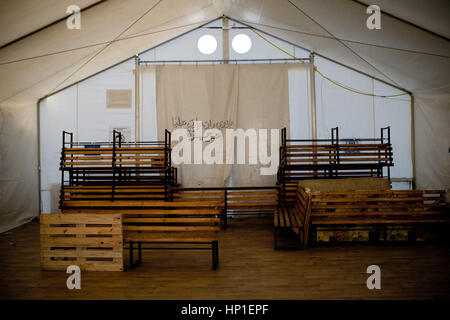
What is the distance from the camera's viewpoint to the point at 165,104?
26.9 ft

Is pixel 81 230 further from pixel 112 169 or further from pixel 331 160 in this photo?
pixel 331 160

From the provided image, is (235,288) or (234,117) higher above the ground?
(234,117)

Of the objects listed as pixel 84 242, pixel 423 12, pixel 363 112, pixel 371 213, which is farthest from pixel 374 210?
pixel 84 242

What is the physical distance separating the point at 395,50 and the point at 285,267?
187 inches

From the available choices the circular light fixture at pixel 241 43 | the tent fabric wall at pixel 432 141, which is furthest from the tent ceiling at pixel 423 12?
the circular light fixture at pixel 241 43

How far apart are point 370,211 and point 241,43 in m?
5.74

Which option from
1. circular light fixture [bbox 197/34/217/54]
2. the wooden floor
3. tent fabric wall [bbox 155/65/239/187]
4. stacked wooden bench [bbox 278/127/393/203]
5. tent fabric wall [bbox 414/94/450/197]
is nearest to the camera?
the wooden floor

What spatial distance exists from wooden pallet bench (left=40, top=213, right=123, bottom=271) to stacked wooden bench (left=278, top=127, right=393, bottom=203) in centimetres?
398

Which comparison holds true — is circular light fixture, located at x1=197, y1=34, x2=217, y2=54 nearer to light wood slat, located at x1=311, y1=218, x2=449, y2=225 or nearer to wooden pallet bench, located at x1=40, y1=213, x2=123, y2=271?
light wood slat, located at x1=311, y1=218, x2=449, y2=225

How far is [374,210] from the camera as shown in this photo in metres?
5.22

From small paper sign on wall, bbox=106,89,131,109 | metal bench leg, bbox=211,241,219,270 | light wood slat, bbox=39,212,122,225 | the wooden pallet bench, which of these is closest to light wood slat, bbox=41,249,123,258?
the wooden pallet bench

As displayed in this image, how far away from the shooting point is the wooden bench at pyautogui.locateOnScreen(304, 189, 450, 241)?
16.5 feet
